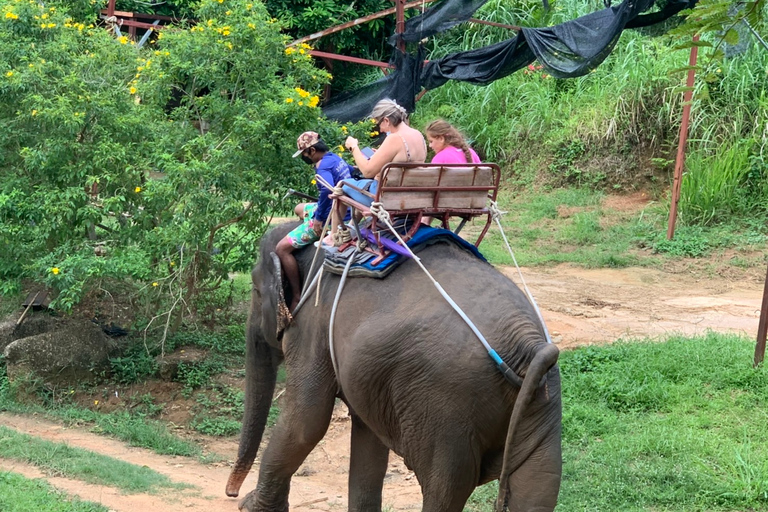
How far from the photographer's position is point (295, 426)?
482 cm

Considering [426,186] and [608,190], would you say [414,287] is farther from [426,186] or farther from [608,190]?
[608,190]

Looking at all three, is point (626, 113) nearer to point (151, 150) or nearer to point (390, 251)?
point (151, 150)

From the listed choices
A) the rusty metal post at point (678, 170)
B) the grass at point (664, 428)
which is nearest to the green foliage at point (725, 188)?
the rusty metal post at point (678, 170)

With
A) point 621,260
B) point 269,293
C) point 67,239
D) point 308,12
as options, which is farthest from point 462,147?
point 308,12

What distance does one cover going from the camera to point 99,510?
4930 mm

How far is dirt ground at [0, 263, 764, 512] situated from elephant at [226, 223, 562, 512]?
1150 millimetres

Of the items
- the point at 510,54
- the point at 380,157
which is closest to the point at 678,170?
the point at 510,54

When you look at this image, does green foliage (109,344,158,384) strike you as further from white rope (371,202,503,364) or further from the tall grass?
the tall grass

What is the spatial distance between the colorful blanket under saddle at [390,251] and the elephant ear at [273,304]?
1.87 ft

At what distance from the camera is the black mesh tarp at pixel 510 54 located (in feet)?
29.1

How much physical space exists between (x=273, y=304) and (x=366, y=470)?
107 centimetres

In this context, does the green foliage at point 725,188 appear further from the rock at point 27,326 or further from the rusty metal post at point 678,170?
the rock at point 27,326

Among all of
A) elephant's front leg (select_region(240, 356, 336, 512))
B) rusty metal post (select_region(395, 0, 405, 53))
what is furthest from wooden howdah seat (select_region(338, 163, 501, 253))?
rusty metal post (select_region(395, 0, 405, 53))

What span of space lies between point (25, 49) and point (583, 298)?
20.6ft
